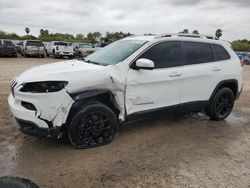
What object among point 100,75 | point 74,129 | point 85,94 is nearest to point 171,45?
point 100,75

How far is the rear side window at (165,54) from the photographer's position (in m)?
5.26

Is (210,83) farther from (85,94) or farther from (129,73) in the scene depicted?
(85,94)

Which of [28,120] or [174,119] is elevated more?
[28,120]

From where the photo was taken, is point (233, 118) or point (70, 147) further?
point (233, 118)

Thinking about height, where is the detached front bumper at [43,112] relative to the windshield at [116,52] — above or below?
below

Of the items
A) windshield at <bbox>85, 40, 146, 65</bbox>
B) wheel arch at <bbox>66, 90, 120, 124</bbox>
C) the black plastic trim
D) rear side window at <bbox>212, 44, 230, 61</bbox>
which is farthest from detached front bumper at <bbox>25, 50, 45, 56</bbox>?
wheel arch at <bbox>66, 90, 120, 124</bbox>

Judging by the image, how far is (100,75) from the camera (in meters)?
4.66

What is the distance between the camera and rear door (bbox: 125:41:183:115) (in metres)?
4.93

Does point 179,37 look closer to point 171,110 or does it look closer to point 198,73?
point 198,73

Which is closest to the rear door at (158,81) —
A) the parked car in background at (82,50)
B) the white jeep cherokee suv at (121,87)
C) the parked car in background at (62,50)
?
the white jeep cherokee suv at (121,87)

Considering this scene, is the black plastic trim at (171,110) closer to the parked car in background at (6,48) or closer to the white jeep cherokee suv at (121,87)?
the white jeep cherokee suv at (121,87)

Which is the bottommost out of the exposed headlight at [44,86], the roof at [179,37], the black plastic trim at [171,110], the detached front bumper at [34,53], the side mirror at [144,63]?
the detached front bumper at [34,53]

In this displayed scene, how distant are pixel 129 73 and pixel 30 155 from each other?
1.93 metres

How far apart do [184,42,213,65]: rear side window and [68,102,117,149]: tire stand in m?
1.97
